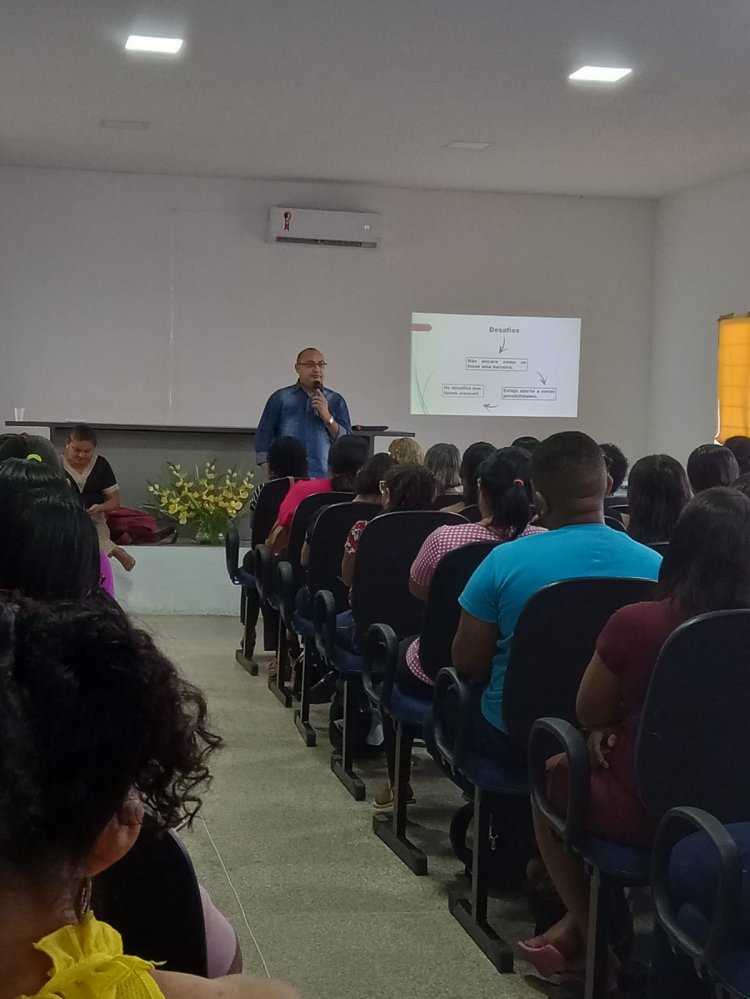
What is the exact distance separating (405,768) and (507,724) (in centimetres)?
85

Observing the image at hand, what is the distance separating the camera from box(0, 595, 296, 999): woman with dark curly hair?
2.26 ft

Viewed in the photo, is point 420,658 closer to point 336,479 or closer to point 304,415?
point 336,479

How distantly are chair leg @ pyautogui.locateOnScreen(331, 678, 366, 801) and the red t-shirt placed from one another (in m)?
1.71

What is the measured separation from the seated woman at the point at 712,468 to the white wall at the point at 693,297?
489 cm

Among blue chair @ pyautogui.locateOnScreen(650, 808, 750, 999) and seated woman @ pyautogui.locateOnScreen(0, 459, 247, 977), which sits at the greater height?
seated woman @ pyautogui.locateOnScreen(0, 459, 247, 977)

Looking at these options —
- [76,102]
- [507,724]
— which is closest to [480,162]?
[76,102]

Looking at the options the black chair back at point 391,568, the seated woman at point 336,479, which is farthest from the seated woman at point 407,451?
the black chair back at point 391,568

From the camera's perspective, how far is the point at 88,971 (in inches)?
28.1

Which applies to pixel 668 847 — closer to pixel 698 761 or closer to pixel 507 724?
pixel 698 761

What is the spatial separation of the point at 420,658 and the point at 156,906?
1.77 m

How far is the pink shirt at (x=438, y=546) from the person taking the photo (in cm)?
301

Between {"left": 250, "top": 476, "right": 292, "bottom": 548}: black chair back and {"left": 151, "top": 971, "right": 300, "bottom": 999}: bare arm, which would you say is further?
{"left": 250, "top": 476, "right": 292, "bottom": 548}: black chair back

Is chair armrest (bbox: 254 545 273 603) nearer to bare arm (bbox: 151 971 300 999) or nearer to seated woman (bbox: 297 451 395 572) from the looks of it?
seated woman (bbox: 297 451 395 572)

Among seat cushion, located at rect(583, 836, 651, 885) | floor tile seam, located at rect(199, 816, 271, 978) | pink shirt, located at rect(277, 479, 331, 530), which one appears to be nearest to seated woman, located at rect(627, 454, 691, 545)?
seat cushion, located at rect(583, 836, 651, 885)
